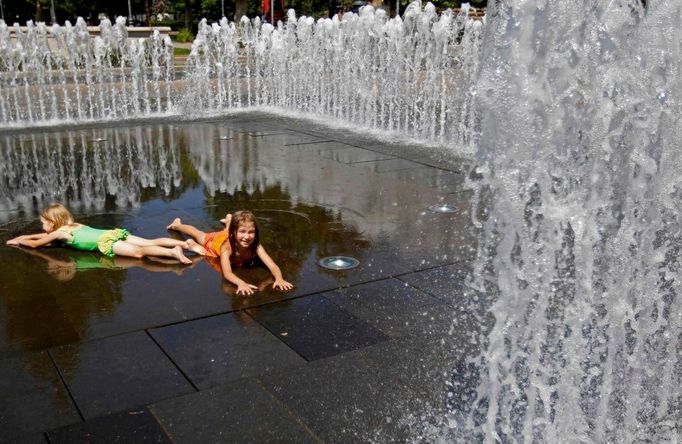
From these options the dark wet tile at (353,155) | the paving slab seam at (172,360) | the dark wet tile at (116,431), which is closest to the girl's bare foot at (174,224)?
the paving slab seam at (172,360)

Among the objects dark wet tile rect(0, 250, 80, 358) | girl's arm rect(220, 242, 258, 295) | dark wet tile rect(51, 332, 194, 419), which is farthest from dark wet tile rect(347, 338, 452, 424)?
dark wet tile rect(0, 250, 80, 358)

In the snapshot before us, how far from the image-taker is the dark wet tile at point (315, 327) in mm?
3889

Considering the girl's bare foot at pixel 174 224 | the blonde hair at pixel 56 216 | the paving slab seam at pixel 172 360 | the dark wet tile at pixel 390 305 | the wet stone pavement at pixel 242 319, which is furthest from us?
the girl's bare foot at pixel 174 224

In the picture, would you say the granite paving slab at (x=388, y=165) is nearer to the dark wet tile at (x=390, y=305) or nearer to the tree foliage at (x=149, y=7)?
the dark wet tile at (x=390, y=305)

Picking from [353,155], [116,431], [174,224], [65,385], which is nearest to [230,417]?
[116,431]

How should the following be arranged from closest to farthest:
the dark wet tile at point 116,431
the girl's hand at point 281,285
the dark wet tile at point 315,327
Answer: the dark wet tile at point 116,431 → the dark wet tile at point 315,327 → the girl's hand at point 281,285

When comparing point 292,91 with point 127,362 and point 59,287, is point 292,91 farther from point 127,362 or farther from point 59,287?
point 127,362

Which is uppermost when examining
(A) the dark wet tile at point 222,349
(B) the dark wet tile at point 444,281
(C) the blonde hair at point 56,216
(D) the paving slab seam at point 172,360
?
(C) the blonde hair at point 56,216

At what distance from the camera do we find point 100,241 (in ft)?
17.5

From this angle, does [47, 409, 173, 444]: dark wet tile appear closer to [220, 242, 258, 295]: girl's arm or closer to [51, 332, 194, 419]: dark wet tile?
[51, 332, 194, 419]: dark wet tile

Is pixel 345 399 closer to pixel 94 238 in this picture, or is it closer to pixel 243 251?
pixel 243 251

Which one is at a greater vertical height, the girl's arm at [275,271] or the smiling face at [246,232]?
the smiling face at [246,232]

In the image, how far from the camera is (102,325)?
162 inches

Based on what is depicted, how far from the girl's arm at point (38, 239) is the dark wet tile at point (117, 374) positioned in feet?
5.67
